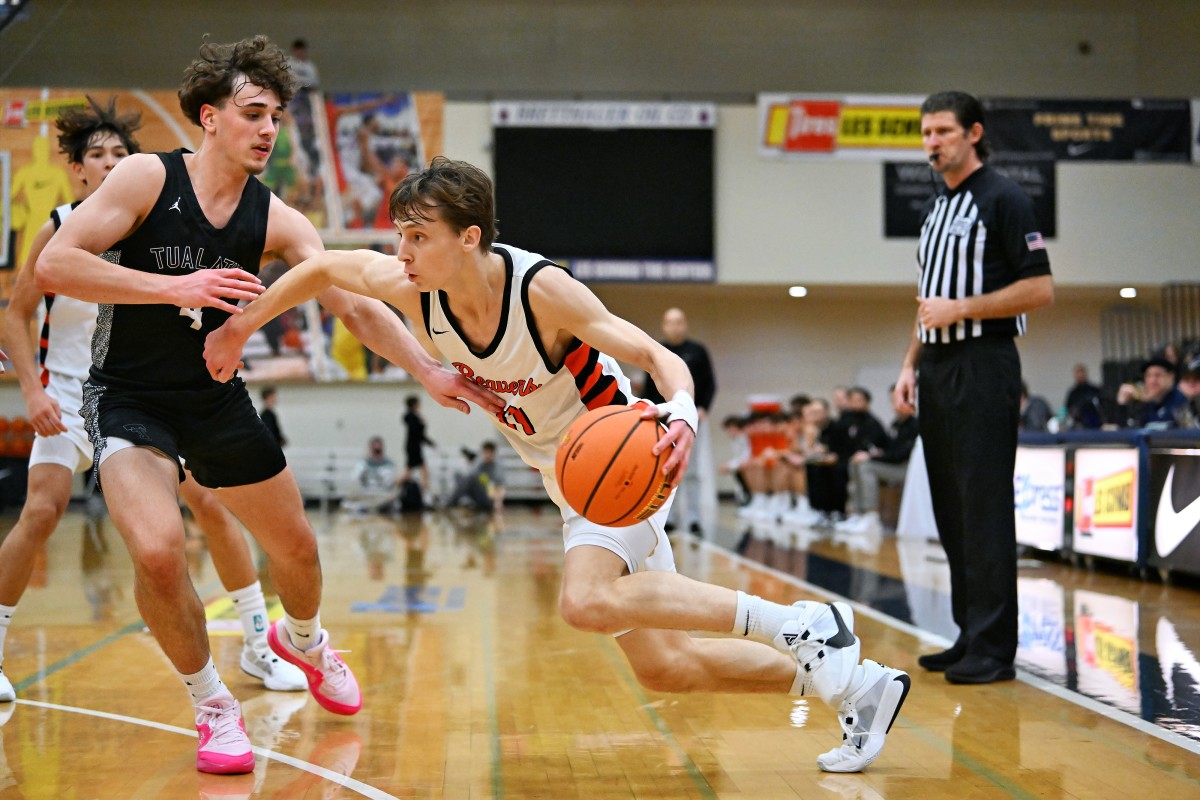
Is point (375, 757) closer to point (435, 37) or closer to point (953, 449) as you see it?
point (953, 449)

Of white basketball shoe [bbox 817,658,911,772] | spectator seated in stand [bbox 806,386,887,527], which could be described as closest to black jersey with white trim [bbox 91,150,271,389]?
white basketball shoe [bbox 817,658,911,772]

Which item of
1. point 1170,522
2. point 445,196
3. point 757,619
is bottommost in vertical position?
point 1170,522

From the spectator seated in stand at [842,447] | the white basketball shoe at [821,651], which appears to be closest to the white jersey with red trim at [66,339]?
the white basketball shoe at [821,651]

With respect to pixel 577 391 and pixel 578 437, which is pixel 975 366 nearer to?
pixel 577 391

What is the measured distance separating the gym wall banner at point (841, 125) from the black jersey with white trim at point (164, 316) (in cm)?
1509

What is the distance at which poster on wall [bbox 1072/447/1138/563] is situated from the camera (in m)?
7.52

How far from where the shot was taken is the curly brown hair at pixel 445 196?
2918mm

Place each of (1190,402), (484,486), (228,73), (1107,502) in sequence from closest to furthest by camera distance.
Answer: (228,73), (1107,502), (1190,402), (484,486)

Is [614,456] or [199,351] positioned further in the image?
[199,351]

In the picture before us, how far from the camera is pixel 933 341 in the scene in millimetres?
4469

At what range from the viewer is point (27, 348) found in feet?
13.5

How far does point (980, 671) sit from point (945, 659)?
23cm

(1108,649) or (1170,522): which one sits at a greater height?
(1170,522)

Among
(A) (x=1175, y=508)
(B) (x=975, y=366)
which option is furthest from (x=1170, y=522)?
(B) (x=975, y=366)
